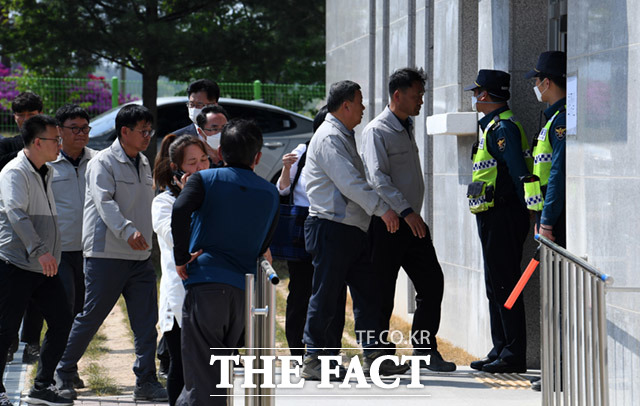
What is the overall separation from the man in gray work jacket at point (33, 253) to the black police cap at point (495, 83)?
2913 mm

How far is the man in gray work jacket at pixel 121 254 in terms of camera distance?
22.9 feet

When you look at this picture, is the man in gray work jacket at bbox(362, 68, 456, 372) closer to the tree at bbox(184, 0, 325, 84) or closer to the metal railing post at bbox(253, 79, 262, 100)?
the tree at bbox(184, 0, 325, 84)

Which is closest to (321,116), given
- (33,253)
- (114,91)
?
(33,253)

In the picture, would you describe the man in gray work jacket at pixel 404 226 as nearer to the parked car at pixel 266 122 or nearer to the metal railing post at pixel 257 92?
the parked car at pixel 266 122

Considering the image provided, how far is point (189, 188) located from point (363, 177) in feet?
6.92

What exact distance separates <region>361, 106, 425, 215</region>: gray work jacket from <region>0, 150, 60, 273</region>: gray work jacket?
2.16m

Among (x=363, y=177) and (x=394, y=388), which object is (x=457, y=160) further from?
(x=394, y=388)

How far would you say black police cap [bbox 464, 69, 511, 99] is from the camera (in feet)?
24.4

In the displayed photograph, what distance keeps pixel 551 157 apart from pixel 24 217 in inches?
131

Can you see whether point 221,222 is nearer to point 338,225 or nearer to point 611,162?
point 338,225

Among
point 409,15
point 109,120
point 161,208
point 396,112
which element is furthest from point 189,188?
point 109,120

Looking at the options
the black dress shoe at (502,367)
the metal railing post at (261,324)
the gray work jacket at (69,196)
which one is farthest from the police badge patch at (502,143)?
the gray work jacket at (69,196)

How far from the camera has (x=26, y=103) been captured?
829 centimetres

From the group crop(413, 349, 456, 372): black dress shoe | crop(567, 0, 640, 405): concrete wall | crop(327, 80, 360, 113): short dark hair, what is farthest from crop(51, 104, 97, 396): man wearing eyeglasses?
crop(567, 0, 640, 405): concrete wall
